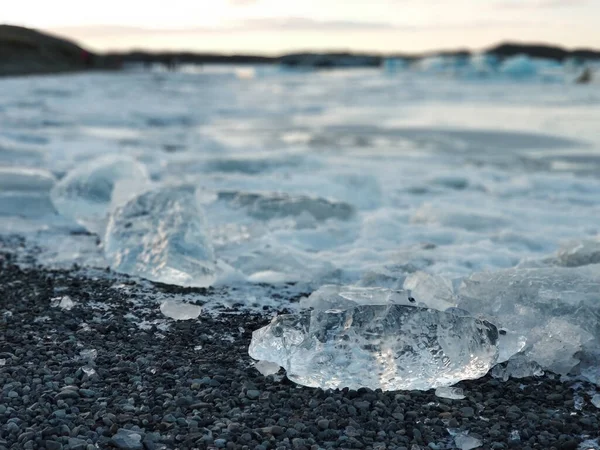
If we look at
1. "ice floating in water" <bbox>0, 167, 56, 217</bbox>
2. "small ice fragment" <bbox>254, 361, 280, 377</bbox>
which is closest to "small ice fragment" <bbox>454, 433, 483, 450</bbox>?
"small ice fragment" <bbox>254, 361, 280, 377</bbox>

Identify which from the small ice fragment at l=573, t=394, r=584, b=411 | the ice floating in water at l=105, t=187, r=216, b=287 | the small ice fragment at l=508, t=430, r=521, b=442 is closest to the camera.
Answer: the small ice fragment at l=508, t=430, r=521, b=442

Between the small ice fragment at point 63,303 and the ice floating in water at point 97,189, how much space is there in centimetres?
174

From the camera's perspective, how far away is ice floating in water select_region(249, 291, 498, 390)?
2.61m

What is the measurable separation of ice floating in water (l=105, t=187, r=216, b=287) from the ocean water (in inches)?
8.3

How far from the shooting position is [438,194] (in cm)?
688

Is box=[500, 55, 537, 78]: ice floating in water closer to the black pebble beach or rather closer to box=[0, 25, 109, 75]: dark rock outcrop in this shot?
box=[0, 25, 109, 75]: dark rock outcrop

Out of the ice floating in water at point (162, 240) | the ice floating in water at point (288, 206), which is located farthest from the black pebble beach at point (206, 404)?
the ice floating in water at point (288, 206)

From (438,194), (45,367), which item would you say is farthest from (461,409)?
(438,194)

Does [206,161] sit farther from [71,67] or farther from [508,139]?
[71,67]

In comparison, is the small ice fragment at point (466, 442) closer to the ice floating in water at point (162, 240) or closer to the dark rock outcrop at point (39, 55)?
the ice floating in water at point (162, 240)

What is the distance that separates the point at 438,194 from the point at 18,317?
4.73 m

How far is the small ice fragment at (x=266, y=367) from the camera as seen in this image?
2.68 m

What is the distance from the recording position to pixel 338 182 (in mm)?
7062

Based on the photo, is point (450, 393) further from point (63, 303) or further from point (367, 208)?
point (367, 208)
